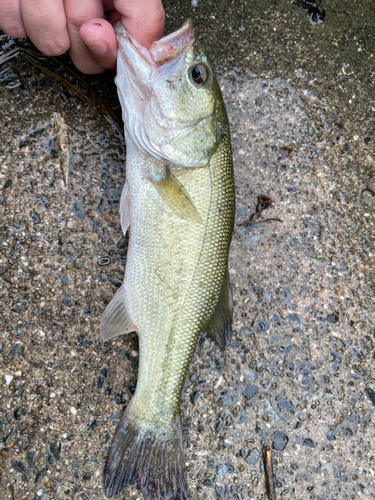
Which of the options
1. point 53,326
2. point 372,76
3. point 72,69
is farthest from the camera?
point 372,76

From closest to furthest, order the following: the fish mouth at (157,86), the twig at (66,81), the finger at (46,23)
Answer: the finger at (46,23)
the fish mouth at (157,86)
the twig at (66,81)

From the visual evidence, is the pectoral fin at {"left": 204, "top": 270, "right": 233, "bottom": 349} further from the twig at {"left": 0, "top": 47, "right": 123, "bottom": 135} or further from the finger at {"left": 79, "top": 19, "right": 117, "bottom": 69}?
the finger at {"left": 79, "top": 19, "right": 117, "bottom": 69}

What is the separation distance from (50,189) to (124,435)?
5.47 feet

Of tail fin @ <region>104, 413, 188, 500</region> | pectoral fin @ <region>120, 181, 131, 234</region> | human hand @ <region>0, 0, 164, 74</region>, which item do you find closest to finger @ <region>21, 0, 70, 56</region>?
human hand @ <region>0, 0, 164, 74</region>

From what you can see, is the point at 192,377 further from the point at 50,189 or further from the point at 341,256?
the point at 50,189

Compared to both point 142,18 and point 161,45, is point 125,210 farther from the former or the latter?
point 142,18

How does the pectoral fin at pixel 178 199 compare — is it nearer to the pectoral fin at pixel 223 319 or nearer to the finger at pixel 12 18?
the pectoral fin at pixel 223 319

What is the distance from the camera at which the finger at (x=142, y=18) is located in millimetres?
2354

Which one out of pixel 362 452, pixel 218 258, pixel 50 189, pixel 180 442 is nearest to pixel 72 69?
pixel 50 189

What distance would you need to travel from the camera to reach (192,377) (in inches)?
106

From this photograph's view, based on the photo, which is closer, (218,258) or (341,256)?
(218,258)

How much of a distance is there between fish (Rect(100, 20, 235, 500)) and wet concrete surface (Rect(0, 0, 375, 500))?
0.23 meters

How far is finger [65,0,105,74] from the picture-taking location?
2352mm

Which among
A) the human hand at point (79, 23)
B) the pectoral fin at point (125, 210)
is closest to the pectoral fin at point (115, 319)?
the pectoral fin at point (125, 210)
